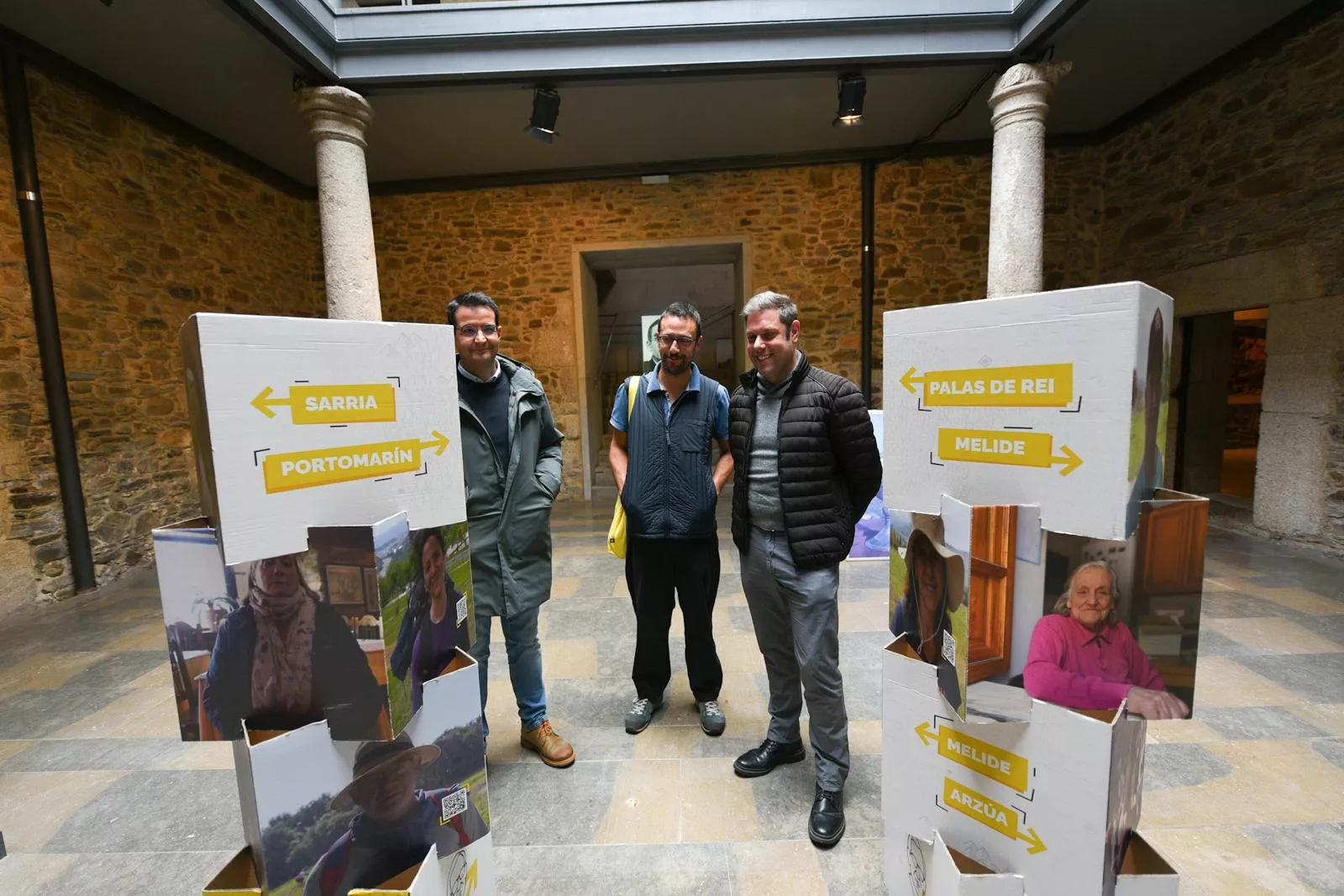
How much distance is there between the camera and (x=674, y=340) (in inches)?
74.0

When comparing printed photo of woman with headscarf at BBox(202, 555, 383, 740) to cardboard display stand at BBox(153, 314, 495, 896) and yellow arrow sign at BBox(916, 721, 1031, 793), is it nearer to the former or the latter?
cardboard display stand at BBox(153, 314, 495, 896)

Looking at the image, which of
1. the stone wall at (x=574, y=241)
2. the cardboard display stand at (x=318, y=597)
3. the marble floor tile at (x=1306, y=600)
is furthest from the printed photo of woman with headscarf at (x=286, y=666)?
the stone wall at (x=574, y=241)

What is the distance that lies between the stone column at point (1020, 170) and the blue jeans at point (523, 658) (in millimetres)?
3768

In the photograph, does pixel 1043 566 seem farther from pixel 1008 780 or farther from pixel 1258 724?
pixel 1258 724

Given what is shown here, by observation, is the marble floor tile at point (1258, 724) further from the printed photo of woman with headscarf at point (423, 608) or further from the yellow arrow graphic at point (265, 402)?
the yellow arrow graphic at point (265, 402)

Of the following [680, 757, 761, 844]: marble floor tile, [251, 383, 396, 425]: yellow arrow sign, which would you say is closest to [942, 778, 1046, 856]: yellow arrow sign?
[680, 757, 761, 844]: marble floor tile

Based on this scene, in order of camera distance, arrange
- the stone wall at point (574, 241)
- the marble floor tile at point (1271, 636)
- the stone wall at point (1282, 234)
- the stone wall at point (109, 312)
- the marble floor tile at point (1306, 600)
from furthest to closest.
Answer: the stone wall at point (574, 241)
the stone wall at point (1282, 234)
the stone wall at point (109, 312)
the marble floor tile at point (1306, 600)
the marble floor tile at point (1271, 636)

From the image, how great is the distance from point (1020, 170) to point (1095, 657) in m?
3.88

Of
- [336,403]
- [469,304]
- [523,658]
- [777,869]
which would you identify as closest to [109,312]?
[469,304]

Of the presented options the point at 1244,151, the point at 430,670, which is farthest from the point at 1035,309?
the point at 1244,151

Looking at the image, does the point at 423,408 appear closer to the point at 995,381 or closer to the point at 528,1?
the point at 995,381

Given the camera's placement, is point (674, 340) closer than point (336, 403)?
No

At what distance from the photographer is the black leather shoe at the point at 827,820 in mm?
1582

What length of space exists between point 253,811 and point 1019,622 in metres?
1.31
